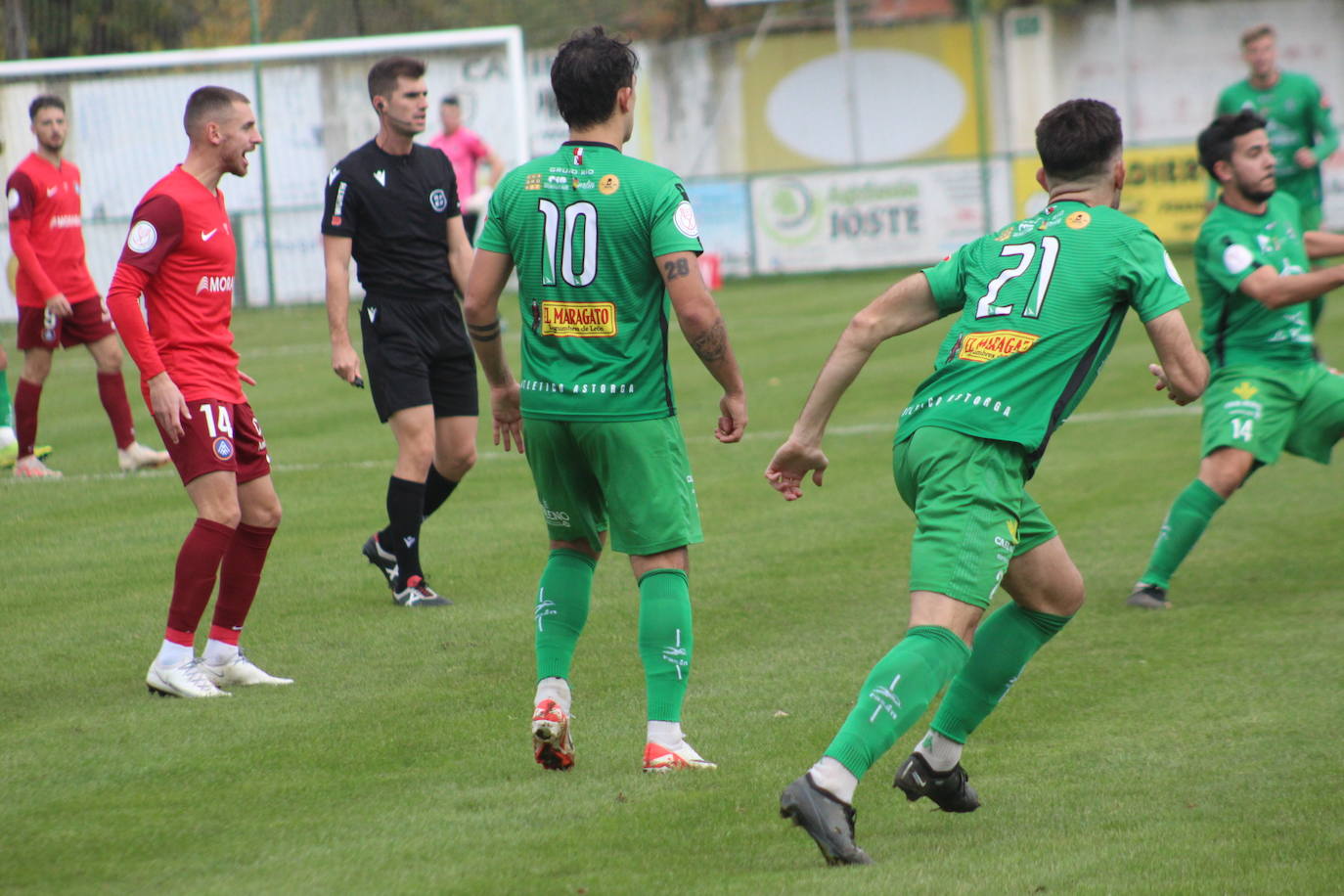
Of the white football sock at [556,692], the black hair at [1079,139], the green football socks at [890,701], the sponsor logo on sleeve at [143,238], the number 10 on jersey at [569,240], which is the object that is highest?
the black hair at [1079,139]

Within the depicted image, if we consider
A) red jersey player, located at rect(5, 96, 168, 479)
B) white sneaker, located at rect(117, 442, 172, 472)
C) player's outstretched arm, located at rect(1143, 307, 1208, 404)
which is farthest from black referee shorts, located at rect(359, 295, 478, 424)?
white sneaker, located at rect(117, 442, 172, 472)

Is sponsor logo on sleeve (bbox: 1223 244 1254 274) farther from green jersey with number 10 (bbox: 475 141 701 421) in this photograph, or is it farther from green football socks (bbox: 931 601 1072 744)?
green jersey with number 10 (bbox: 475 141 701 421)

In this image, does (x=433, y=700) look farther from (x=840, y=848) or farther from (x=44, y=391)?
(x=44, y=391)

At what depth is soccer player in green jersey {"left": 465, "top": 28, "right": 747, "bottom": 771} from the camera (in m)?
4.82

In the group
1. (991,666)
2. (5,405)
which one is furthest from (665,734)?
(5,405)

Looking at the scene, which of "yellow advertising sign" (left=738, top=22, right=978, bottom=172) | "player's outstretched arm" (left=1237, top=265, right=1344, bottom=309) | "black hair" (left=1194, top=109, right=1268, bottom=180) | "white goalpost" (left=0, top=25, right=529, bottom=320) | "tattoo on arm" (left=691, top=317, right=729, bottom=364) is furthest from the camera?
"yellow advertising sign" (left=738, top=22, right=978, bottom=172)

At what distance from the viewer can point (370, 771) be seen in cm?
501

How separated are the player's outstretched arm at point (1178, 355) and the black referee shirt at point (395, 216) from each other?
4.10 m

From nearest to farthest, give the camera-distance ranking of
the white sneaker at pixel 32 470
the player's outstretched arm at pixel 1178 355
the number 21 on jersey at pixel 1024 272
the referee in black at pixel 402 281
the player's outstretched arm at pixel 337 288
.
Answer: the player's outstretched arm at pixel 1178 355, the number 21 on jersey at pixel 1024 272, the player's outstretched arm at pixel 337 288, the referee in black at pixel 402 281, the white sneaker at pixel 32 470

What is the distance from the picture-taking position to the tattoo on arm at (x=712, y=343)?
487cm

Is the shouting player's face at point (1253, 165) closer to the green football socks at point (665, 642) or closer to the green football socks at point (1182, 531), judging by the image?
the green football socks at point (1182, 531)

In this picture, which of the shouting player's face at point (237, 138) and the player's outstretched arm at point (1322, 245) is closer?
the shouting player's face at point (237, 138)

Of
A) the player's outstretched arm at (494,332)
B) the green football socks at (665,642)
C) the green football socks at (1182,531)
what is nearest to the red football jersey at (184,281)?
the player's outstretched arm at (494,332)

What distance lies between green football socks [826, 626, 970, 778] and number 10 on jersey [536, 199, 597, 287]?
153cm
